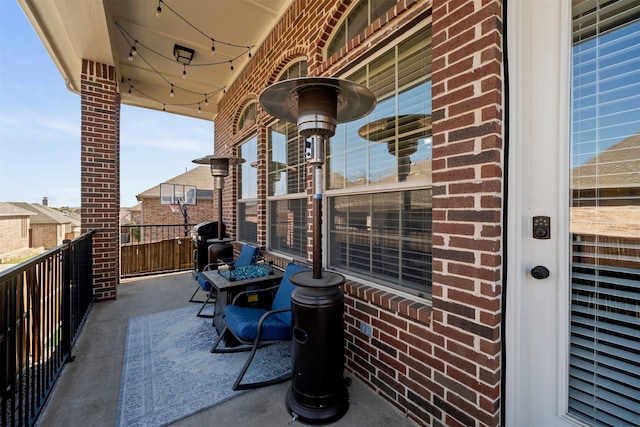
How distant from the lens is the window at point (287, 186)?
3332 mm

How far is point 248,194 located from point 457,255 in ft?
13.4

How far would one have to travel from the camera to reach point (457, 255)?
146 centimetres

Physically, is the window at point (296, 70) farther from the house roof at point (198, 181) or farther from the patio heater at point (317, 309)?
the house roof at point (198, 181)

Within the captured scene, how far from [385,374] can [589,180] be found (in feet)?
5.26

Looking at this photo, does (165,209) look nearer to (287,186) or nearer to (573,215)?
(287,186)

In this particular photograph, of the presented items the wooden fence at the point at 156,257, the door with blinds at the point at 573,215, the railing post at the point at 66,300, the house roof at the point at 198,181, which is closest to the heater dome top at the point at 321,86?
the door with blinds at the point at 573,215

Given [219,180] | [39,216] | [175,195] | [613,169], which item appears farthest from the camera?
[39,216]

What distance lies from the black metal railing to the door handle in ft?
8.30

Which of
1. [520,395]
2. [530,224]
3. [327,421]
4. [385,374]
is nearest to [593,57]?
[530,224]

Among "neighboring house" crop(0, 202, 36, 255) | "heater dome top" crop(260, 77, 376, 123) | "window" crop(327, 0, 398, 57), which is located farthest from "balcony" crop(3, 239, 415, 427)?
"neighboring house" crop(0, 202, 36, 255)

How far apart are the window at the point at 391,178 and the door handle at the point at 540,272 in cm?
56

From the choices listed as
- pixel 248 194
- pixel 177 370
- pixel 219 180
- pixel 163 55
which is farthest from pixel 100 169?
pixel 177 370

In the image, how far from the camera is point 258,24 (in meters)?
3.61

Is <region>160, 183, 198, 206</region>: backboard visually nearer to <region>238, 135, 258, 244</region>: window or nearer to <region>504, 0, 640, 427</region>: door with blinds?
<region>238, 135, 258, 244</region>: window
